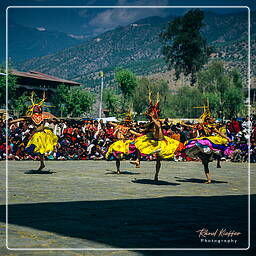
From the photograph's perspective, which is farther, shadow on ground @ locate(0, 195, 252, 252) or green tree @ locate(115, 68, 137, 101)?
green tree @ locate(115, 68, 137, 101)

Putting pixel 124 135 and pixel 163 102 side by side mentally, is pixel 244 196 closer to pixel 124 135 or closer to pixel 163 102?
pixel 124 135

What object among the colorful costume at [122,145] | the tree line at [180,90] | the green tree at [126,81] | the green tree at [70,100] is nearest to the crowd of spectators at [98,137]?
the colorful costume at [122,145]

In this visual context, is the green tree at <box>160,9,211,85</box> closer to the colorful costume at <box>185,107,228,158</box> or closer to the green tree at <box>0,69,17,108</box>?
the green tree at <box>0,69,17,108</box>

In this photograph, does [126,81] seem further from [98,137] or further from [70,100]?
[98,137]

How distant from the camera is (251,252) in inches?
208

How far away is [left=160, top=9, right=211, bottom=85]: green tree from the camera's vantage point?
59.2 meters

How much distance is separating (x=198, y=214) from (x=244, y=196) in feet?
11.2

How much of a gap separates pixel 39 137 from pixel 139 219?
9105 millimetres

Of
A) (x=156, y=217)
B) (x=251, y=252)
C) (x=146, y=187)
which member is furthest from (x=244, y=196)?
(x=251, y=252)

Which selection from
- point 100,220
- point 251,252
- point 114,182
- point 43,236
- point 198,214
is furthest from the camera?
point 114,182

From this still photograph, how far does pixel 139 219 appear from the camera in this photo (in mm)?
7672

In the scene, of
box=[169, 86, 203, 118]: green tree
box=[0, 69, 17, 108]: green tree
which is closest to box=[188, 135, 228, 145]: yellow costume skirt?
box=[0, 69, 17, 108]: green tree

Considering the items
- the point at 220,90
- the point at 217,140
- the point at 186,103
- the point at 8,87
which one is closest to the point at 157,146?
the point at 217,140

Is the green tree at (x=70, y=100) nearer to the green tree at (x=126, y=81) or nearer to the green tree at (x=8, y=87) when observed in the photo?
the green tree at (x=126, y=81)
